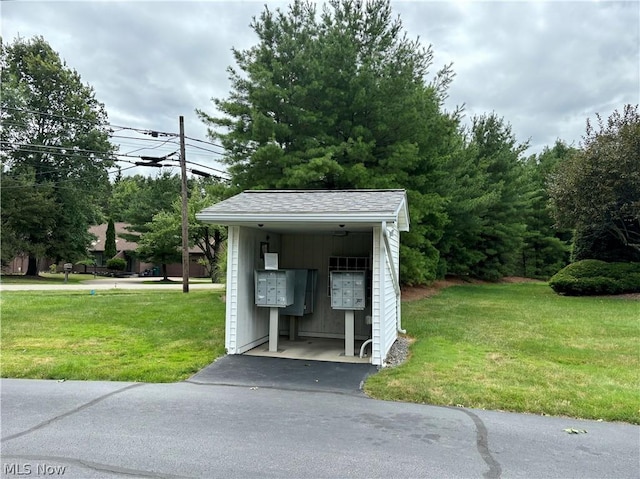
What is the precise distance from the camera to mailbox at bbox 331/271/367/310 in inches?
251

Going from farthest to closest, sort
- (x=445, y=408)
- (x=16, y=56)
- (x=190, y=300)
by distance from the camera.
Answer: (x=16, y=56), (x=190, y=300), (x=445, y=408)

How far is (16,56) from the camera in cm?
2533

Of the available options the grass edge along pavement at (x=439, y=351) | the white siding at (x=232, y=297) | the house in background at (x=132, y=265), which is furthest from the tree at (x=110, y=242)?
the white siding at (x=232, y=297)

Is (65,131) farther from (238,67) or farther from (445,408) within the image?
(445,408)

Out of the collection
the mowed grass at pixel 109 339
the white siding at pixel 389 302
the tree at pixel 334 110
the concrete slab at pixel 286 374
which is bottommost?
the concrete slab at pixel 286 374

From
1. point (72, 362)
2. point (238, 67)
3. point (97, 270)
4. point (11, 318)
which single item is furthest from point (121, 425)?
point (97, 270)

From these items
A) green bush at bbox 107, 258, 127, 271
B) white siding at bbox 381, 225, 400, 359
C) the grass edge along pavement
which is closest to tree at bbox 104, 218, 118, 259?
green bush at bbox 107, 258, 127, 271

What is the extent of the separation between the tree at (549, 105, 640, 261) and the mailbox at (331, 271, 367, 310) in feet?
40.7

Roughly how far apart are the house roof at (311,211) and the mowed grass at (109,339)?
83.3 inches

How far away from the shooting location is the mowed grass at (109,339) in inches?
214

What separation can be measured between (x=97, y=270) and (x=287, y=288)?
33448 millimetres

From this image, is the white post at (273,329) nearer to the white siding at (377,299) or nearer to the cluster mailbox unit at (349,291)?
the cluster mailbox unit at (349,291)
